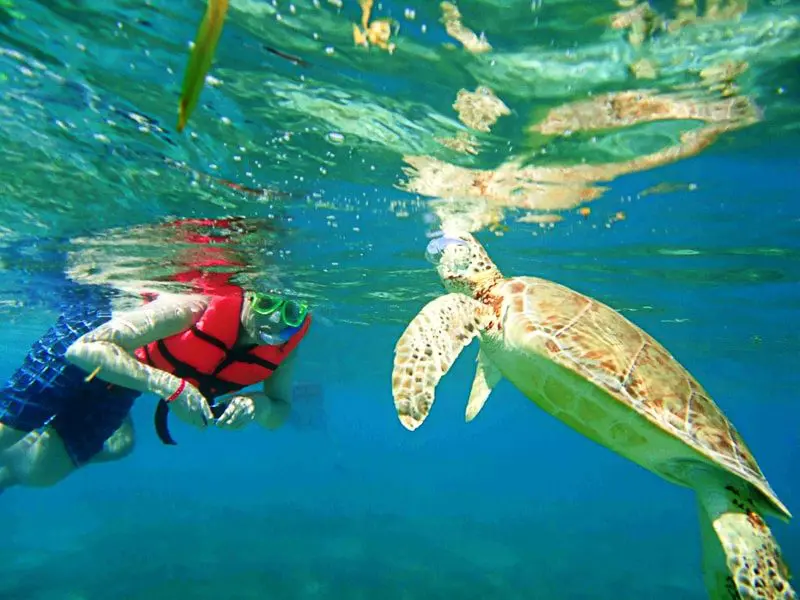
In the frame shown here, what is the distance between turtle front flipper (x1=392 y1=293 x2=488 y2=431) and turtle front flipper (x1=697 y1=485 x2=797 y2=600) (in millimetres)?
2420

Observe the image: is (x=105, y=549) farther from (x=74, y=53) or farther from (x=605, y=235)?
(x=605, y=235)

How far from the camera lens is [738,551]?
3.55 m

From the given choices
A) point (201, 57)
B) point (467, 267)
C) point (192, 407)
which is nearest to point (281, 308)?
point (192, 407)

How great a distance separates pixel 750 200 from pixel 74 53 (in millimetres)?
10305

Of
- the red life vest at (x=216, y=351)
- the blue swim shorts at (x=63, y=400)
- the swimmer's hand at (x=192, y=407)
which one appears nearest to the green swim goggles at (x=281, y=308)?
the red life vest at (x=216, y=351)

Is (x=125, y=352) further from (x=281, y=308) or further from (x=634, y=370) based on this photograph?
(x=634, y=370)

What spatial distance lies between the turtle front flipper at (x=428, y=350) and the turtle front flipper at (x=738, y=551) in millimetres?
2420

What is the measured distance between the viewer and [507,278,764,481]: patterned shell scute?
374 cm

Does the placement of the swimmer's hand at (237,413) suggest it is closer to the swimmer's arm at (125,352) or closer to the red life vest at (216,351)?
the swimmer's arm at (125,352)

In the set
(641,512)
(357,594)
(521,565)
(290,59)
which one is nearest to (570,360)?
(290,59)

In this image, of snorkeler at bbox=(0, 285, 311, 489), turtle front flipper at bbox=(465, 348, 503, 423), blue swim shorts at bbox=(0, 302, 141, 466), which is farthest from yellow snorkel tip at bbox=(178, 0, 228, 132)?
blue swim shorts at bbox=(0, 302, 141, 466)

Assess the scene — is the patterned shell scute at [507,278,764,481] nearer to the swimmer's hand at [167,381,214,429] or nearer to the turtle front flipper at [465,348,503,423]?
the turtle front flipper at [465,348,503,423]

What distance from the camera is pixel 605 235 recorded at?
35.0 ft

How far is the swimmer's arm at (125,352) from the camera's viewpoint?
4418 millimetres
